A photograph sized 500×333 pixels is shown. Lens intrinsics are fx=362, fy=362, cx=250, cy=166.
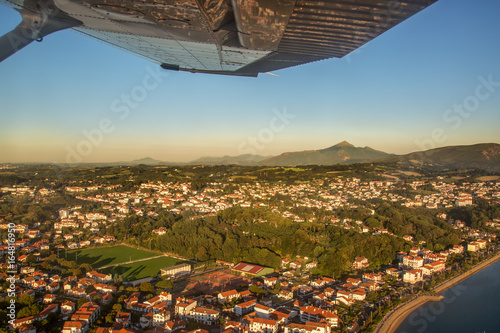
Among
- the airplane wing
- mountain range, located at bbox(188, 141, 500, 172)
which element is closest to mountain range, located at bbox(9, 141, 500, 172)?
mountain range, located at bbox(188, 141, 500, 172)

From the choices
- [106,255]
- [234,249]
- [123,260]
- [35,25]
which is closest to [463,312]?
[234,249]

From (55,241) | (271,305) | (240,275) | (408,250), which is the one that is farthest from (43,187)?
(408,250)

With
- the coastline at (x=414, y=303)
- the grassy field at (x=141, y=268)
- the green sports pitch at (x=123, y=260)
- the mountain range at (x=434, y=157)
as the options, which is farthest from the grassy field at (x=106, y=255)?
the mountain range at (x=434, y=157)

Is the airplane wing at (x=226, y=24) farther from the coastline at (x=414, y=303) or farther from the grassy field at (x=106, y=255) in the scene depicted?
the grassy field at (x=106, y=255)

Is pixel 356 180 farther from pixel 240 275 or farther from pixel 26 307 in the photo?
pixel 26 307

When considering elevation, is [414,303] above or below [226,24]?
below

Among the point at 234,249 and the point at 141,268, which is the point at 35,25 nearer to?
the point at 141,268
